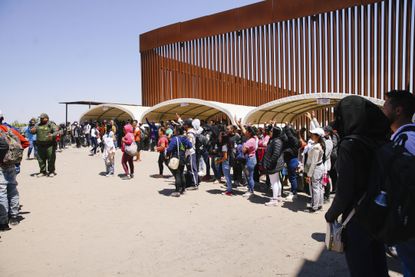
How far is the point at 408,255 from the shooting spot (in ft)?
7.09

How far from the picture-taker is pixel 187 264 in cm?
392

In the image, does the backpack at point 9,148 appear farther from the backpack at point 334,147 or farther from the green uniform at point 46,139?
the backpack at point 334,147

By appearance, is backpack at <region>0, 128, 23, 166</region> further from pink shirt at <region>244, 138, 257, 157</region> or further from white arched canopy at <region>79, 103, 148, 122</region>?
white arched canopy at <region>79, 103, 148, 122</region>

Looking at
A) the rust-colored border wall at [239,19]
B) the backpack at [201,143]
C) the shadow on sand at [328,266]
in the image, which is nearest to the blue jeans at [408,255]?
the shadow on sand at [328,266]

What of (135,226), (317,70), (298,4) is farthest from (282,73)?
(135,226)

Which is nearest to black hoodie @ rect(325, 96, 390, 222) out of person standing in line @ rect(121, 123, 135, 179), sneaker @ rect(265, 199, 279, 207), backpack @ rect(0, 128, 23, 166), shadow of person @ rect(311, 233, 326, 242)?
shadow of person @ rect(311, 233, 326, 242)

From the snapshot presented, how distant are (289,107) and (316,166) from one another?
11.8 m

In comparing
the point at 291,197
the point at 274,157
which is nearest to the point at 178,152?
the point at 274,157

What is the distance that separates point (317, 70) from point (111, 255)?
20985 mm

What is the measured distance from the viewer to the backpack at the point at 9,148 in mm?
4921

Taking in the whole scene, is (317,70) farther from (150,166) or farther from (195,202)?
(195,202)

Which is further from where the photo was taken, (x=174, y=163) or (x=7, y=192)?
(x=174, y=163)

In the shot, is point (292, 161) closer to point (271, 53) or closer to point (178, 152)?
point (178, 152)

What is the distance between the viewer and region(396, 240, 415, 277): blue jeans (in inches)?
83.5
